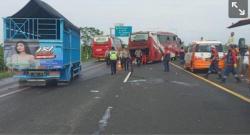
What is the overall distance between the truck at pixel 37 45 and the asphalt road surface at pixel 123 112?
1.91 m

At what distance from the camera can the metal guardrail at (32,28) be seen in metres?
23.1

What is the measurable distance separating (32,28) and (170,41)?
33587mm

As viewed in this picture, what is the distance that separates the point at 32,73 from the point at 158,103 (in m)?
8.21

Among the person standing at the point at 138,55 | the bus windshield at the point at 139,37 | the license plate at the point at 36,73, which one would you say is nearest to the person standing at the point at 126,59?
the person standing at the point at 138,55

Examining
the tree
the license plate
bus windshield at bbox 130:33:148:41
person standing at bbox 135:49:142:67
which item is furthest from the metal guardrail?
the tree

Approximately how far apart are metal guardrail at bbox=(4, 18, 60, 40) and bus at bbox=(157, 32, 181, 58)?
1130 inches

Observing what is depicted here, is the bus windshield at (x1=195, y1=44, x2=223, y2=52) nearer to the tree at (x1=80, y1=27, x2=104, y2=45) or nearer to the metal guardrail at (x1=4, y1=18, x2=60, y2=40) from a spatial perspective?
the metal guardrail at (x1=4, y1=18, x2=60, y2=40)

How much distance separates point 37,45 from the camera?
73.3 ft

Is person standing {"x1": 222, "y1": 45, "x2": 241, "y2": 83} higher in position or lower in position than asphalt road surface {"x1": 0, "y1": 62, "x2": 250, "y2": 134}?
higher

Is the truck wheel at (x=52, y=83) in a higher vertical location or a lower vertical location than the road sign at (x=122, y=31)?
lower

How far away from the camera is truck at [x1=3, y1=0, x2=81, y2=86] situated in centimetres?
2227

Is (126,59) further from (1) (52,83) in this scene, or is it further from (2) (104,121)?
(2) (104,121)

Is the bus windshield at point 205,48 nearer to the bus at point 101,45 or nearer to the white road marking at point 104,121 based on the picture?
the white road marking at point 104,121

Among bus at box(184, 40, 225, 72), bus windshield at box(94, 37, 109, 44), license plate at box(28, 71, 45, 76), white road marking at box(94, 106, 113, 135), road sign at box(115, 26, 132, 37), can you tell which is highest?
road sign at box(115, 26, 132, 37)
